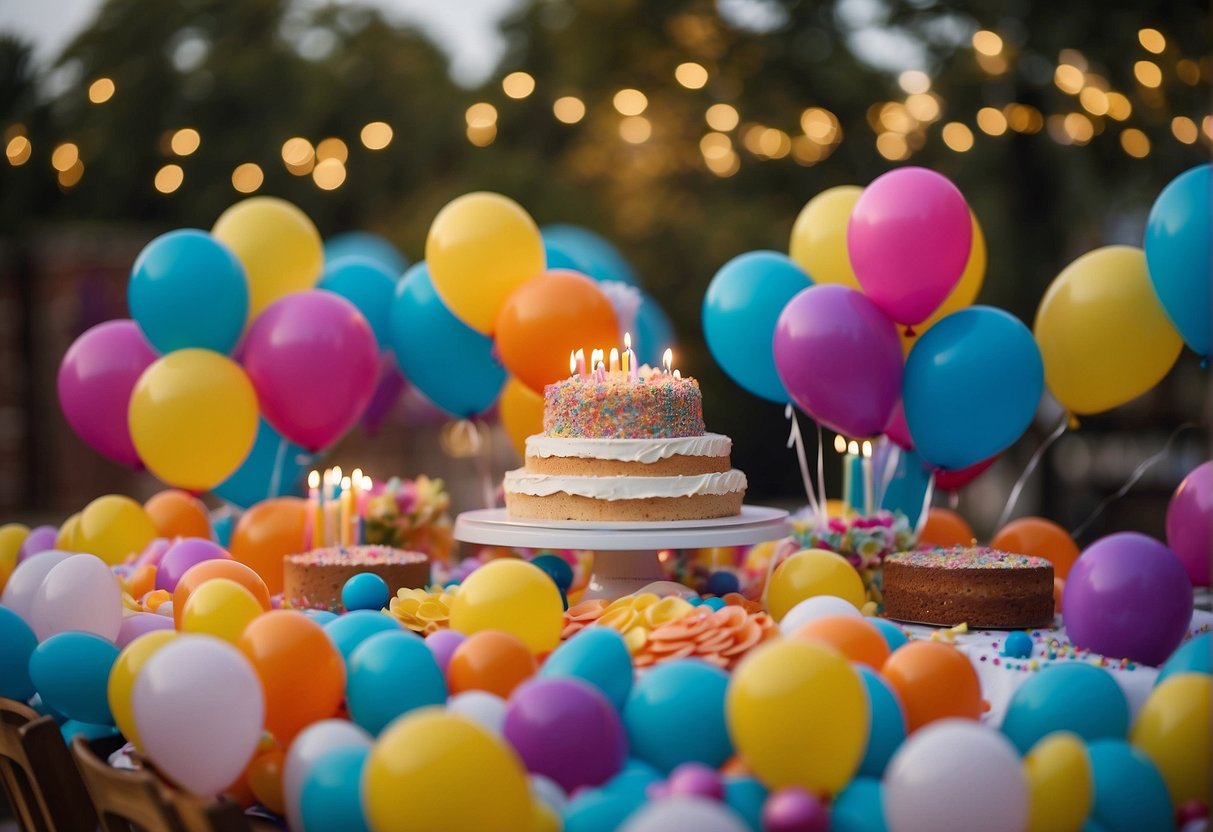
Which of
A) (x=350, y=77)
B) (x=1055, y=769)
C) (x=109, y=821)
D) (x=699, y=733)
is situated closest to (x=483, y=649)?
(x=699, y=733)

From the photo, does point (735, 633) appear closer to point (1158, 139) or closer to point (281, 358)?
point (281, 358)

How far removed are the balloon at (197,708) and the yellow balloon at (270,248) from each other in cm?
252

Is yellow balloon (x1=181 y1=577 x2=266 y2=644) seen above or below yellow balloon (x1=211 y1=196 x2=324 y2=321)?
below

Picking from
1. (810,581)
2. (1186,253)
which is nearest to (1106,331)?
(1186,253)

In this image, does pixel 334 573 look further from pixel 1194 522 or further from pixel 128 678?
pixel 1194 522

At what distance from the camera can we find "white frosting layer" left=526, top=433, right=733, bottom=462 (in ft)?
13.4

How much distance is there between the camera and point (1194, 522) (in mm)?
4250

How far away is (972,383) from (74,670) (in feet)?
8.90

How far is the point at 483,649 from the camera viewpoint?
3072 mm

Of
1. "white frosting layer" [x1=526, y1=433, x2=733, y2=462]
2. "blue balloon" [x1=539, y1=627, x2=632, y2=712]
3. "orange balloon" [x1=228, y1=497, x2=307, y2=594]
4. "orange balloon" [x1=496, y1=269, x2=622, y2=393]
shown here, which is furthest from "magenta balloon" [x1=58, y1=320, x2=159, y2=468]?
"blue balloon" [x1=539, y1=627, x2=632, y2=712]

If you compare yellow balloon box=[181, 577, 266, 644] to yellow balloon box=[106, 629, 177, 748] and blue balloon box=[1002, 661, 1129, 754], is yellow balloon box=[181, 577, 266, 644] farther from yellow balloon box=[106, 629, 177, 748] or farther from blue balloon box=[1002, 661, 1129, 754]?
blue balloon box=[1002, 661, 1129, 754]

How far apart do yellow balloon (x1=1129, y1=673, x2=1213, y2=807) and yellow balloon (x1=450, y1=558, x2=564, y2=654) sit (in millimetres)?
1421

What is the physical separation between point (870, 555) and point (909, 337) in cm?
75

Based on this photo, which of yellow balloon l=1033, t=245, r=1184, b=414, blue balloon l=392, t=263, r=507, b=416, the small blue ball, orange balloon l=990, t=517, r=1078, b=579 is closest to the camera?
the small blue ball
